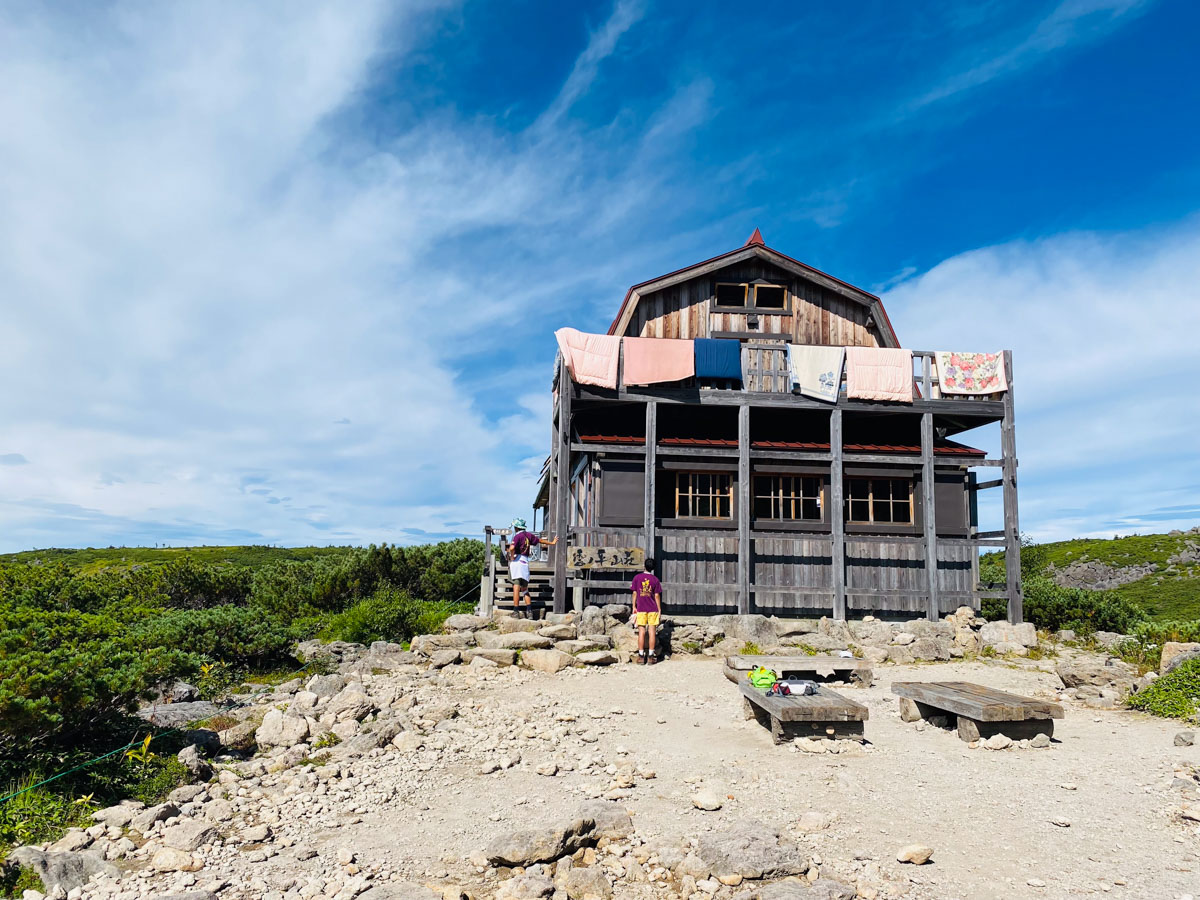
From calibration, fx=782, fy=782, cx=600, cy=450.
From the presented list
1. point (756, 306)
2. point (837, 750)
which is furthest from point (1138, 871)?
point (756, 306)

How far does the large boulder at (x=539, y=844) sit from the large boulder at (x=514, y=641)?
847 centimetres

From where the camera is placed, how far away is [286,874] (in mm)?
5844

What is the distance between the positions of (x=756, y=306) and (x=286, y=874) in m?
18.2

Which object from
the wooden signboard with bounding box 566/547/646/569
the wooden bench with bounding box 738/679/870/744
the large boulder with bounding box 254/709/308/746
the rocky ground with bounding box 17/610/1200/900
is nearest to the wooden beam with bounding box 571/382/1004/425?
the wooden signboard with bounding box 566/547/646/569

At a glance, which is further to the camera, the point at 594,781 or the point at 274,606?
the point at 274,606

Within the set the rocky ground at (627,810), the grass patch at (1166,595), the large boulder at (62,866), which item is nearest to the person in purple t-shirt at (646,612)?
the rocky ground at (627,810)

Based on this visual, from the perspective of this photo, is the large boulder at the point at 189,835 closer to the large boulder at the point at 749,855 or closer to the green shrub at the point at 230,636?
the large boulder at the point at 749,855

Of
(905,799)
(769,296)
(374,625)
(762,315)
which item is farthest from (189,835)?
(769,296)

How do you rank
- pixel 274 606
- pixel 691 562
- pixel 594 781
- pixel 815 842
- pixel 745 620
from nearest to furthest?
pixel 815 842 < pixel 594 781 < pixel 745 620 < pixel 691 562 < pixel 274 606

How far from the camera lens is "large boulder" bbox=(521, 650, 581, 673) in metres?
13.7

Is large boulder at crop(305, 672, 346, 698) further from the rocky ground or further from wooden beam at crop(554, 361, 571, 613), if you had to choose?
wooden beam at crop(554, 361, 571, 613)

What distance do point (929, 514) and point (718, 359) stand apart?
648 cm

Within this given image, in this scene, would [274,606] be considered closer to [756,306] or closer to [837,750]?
[756,306]

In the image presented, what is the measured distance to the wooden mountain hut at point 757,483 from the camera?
1859 centimetres
